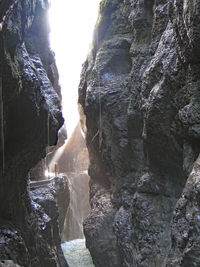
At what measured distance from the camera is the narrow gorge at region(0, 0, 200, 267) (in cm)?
686

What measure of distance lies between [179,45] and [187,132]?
2.18 m

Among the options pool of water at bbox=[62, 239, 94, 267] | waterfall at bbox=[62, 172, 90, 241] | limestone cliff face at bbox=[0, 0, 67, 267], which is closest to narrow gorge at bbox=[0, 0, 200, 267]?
limestone cliff face at bbox=[0, 0, 67, 267]

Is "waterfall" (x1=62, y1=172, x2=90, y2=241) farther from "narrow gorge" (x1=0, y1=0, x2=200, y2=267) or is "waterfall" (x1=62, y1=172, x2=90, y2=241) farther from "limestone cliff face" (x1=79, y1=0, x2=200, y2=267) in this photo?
"limestone cliff face" (x1=79, y1=0, x2=200, y2=267)

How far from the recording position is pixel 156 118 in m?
8.81

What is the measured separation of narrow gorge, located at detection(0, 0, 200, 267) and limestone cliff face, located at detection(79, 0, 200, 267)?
4 cm

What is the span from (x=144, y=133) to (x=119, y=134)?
2.59 m

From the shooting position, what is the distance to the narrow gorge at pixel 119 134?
686 centimetres

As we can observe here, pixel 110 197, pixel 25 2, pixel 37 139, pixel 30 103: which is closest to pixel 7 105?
pixel 30 103

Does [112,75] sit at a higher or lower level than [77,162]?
higher

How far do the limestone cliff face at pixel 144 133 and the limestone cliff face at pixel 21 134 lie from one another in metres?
2.70

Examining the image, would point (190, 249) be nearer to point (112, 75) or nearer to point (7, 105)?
point (7, 105)

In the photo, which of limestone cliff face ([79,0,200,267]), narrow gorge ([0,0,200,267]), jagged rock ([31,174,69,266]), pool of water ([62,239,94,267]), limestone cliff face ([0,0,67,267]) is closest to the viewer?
limestone cliff face ([79,0,200,267])

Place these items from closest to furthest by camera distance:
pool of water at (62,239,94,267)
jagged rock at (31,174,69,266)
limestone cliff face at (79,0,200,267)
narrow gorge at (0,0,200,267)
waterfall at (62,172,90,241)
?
limestone cliff face at (79,0,200,267) → narrow gorge at (0,0,200,267) → jagged rock at (31,174,69,266) → pool of water at (62,239,94,267) → waterfall at (62,172,90,241)

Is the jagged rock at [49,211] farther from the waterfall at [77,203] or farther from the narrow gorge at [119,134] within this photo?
the waterfall at [77,203]
